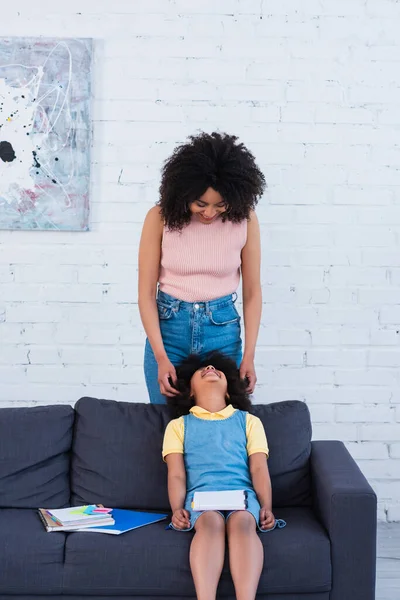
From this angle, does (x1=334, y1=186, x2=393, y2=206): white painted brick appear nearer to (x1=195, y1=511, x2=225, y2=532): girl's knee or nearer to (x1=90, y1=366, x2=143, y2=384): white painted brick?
(x1=90, y1=366, x2=143, y2=384): white painted brick

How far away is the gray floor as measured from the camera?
10.5ft

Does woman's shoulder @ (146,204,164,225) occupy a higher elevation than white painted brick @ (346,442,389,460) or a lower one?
higher

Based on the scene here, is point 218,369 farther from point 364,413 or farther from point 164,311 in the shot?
point 364,413

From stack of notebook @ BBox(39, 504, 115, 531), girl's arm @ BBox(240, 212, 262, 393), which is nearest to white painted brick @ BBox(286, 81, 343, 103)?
girl's arm @ BBox(240, 212, 262, 393)

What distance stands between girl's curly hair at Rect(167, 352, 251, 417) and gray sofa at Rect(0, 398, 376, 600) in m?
0.12

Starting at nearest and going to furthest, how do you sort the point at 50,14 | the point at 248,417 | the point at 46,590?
the point at 46,590 < the point at 248,417 < the point at 50,14

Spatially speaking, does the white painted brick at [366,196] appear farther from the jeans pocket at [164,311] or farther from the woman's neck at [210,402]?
the woman's neck at [210,402]

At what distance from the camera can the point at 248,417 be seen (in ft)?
9.73

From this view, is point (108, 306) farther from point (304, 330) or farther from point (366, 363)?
point (366, 363)

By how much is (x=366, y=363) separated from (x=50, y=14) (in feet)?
6.82

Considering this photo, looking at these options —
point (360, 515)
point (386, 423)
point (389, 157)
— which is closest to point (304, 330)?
point (386, 423)

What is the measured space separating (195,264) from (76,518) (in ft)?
2.98

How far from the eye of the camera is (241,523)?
261 cm

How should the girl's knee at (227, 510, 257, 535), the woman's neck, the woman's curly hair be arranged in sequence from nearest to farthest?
the girl's knee at (227, 510, 257, 535) → the woman's curly hair → the woman's neck
